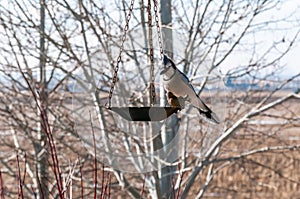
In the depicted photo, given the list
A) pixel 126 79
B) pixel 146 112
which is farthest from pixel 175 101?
pixel 126 79

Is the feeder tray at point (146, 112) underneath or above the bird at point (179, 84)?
underneath

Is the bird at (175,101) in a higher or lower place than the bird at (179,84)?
lower

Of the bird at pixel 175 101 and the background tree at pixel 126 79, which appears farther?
the background tree at pixel 126 79

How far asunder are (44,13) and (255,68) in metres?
1.03

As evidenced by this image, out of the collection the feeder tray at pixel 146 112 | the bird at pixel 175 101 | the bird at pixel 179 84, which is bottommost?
the feeder tray at pixel 146 112

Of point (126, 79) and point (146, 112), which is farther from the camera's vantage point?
point (126, 79)

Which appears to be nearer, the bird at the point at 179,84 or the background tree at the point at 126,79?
the bird at the point at 179,84

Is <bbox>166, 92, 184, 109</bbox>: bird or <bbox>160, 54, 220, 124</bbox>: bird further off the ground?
<bbox>160, 54, 220, 124</bbox>: bird

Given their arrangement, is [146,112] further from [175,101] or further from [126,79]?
[126,79]

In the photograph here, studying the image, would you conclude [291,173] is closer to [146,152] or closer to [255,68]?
[255,68]

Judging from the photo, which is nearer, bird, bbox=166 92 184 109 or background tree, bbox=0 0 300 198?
bird, bbox=166 92 184 109

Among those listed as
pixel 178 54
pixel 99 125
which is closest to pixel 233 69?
pixel 178 54

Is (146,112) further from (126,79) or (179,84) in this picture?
(126,79)

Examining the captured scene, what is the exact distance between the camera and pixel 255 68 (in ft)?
8.09
